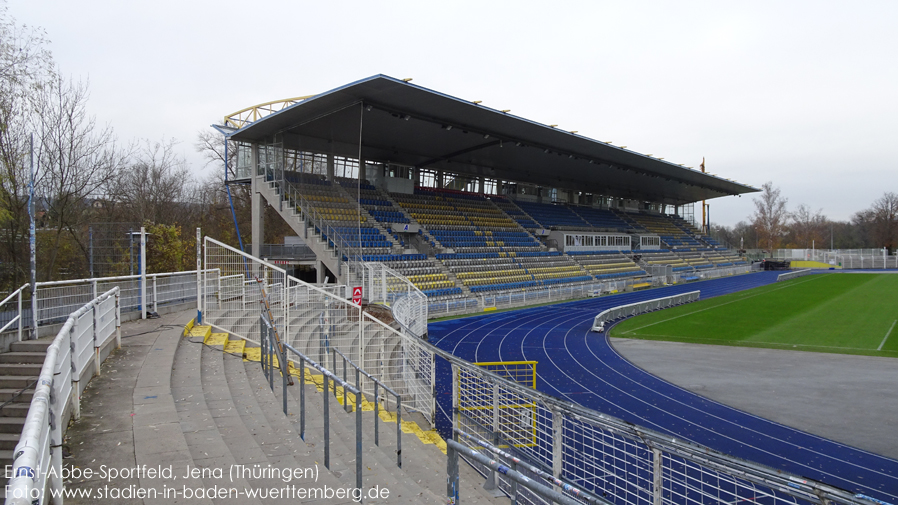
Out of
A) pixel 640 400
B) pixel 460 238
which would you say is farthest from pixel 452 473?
pixel 460 238

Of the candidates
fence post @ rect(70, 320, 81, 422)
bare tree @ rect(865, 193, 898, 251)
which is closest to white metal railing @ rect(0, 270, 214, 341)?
fence post @ rect(70, 320, 81, 422)

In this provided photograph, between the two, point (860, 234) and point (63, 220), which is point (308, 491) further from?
point (860, 234)

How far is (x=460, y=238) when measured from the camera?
28.0 metres

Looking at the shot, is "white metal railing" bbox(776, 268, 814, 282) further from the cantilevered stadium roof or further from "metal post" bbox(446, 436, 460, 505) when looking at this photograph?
"metal post" bbox(446, 436, 460, 505)

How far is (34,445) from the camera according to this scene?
2.31m

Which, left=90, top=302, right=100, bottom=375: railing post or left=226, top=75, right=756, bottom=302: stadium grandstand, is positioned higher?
left=226, top=75, right=756, bottom=302: stadium grandstand

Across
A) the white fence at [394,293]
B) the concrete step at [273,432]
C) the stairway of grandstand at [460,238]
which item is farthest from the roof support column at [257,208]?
the concrete step at [273,432]

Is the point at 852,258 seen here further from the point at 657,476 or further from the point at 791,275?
the point at 657,476

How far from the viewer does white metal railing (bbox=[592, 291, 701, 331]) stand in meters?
18.1

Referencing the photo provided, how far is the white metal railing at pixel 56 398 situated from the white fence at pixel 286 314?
261 cm

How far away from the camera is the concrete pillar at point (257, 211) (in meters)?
22.9

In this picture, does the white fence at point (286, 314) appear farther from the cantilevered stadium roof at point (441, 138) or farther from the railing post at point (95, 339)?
the cantilevered stadium roof at point (441, 138)

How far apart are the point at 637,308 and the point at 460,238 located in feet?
34.8

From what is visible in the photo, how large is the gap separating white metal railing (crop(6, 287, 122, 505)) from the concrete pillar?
15.5 metres
